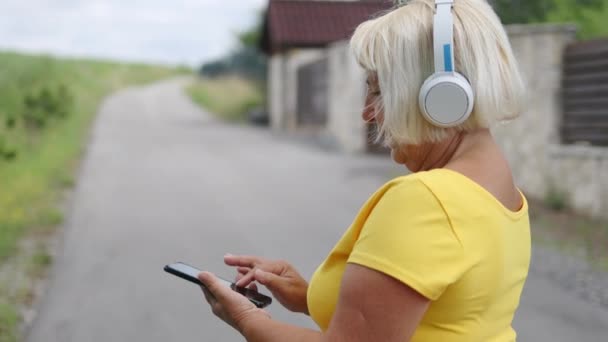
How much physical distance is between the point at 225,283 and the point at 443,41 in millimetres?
774

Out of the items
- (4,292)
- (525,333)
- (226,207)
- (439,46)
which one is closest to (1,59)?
(226,207)

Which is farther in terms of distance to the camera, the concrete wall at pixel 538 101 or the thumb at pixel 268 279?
the concrete wall at pixel 538 101

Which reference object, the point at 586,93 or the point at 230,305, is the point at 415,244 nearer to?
the point at 230,305

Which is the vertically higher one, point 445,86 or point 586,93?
point 445,86

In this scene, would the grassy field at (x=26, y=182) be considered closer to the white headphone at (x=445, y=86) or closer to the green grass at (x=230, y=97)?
the white headphone at (x=445, y=86)

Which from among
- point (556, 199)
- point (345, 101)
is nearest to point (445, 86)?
point (556, 199)

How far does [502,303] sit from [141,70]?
59.6 meters

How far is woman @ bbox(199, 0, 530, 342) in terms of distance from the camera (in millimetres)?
1486

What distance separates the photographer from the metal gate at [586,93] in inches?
388

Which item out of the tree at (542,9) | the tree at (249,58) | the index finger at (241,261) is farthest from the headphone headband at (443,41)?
the tree at (249,58)

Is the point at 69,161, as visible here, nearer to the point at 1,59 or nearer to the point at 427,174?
the point at 427,174

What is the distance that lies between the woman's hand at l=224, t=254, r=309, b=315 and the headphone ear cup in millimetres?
675

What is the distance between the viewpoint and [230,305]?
181 centimetres

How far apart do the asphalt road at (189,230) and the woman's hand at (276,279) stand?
318 centimetres
